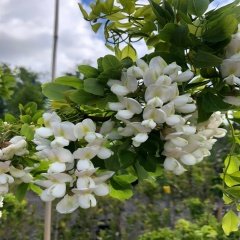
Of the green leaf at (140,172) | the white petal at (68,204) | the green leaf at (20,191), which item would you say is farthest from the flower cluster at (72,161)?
the green leaf at (20,191)

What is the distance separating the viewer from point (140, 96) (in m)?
0.64

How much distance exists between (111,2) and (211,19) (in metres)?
0.17

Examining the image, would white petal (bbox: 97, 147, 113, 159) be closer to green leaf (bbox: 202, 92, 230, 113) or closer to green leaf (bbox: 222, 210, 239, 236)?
green leaf (bbox: 202, 92, 230, 113)

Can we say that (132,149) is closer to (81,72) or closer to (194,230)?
(81,72)

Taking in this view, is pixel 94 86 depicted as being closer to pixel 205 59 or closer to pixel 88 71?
pixel 88 71

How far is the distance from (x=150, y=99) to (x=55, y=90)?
0.16m

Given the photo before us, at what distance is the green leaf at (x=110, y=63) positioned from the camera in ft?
2.09

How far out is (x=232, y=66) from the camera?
62cm

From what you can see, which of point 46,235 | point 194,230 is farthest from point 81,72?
point 194,230

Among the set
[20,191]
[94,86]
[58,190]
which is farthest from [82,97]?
[20,191]

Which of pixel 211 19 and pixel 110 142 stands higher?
pixel 211 19

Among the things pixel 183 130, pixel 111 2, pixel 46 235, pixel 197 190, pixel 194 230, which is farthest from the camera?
pixel 197 190

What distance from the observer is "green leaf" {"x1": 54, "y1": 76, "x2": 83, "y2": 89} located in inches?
27.0

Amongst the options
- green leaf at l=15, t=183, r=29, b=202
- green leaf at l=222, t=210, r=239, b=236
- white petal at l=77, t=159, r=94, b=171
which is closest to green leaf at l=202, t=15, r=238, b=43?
white petal at l=77, t=159, r=94, b=171
